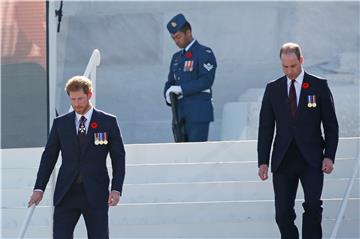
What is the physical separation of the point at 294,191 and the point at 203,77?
7.47ft

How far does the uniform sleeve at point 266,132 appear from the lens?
7.32m

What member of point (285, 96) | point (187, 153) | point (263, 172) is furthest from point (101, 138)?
point (187, 153)

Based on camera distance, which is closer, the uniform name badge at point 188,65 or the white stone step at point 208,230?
the white stone step at point 208,230

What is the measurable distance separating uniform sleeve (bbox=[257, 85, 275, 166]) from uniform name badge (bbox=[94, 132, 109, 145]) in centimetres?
98

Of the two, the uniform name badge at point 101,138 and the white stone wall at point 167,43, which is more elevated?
the white stone wall at point 167,43

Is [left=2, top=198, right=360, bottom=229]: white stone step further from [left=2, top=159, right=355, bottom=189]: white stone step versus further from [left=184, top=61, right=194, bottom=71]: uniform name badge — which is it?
[left=184, top=61, right=194, bottom=71]: uniform name badge

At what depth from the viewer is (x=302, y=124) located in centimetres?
724

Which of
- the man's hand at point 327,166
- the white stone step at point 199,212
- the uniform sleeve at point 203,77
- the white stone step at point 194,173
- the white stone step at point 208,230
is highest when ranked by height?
the uniform sleeve at point 203,77

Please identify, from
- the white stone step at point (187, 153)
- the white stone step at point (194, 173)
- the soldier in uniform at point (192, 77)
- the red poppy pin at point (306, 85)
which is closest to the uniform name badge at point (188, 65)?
the soldier in uniform at point (192, 77)

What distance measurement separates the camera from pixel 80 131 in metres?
6.89

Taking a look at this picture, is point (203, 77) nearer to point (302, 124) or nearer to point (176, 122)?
point (176, 122)

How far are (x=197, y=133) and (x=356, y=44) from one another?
3593 millimetres

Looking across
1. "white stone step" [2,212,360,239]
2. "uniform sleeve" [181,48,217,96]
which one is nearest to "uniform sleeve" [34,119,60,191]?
"white stone step" [2,212,360,239]

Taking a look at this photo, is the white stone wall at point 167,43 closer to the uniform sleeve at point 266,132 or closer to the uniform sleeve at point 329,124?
the uniform sleeve at point 266,132
